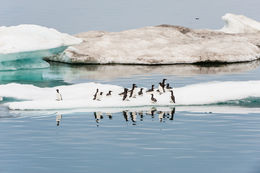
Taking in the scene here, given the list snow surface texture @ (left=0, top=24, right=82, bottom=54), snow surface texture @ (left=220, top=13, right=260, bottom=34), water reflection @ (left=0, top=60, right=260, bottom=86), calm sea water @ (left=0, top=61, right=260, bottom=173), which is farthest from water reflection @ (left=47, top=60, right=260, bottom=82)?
snow surface texture @ (left=220, top=13, right=260, bottom=34)

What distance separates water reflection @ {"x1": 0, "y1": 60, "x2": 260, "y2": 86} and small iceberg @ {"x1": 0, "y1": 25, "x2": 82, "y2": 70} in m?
1.02

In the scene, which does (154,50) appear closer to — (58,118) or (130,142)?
(58,118)

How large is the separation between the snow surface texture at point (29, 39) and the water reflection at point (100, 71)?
7.52ft

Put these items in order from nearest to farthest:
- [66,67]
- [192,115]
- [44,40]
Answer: [192,115] → [44,40] → [66,67]

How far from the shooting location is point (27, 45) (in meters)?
52.5

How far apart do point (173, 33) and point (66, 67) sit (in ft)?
49.0

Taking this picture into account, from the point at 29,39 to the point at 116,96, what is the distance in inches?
731

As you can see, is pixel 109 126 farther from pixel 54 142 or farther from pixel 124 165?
pixel 124 165

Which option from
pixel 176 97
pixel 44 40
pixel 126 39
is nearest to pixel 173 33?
pixel 126 39

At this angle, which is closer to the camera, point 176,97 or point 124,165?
point 124,165

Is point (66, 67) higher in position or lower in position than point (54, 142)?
lower

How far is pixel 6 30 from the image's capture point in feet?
182

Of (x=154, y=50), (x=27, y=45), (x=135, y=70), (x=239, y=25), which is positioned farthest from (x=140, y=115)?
(x=239, y=25)

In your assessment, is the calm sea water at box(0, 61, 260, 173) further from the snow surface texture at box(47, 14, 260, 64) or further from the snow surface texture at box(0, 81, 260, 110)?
the snow surface texture at box(47, 14, 260, 64)
